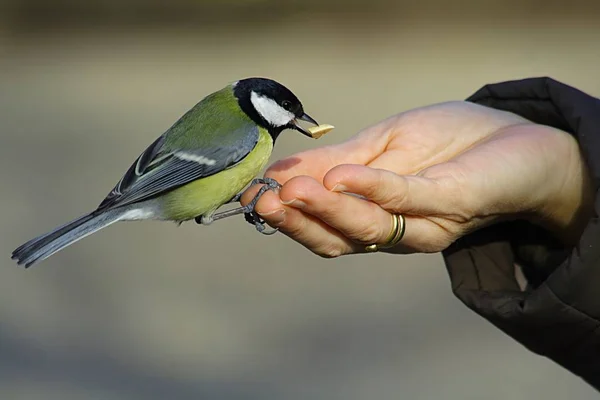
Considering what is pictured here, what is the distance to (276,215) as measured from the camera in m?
1.66

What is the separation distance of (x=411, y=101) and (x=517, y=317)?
134 inches

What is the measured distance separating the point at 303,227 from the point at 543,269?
24.9 inches

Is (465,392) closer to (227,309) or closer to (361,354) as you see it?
(361,354)

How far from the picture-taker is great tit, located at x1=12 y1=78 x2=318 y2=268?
196 centimetres

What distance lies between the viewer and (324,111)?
5027mm

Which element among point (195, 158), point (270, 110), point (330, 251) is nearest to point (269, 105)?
point (270, 110)

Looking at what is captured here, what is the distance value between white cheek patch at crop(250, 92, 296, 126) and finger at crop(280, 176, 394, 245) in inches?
17.9

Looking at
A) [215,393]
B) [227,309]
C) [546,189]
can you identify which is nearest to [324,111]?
[227,309]

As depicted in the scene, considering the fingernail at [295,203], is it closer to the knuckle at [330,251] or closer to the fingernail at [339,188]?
the fingernail at [339,188]

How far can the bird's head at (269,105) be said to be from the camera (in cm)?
207

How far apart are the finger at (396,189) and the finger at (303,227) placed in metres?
0.11

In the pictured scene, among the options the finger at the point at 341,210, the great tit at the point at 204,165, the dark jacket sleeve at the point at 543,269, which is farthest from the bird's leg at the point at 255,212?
the dark jacket sleeve at the point at 543,269

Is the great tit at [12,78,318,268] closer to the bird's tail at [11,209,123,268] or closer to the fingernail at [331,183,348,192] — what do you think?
the bird's tail at [11,209,123,268]

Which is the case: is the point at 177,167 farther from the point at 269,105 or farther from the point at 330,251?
the point at 330,251
